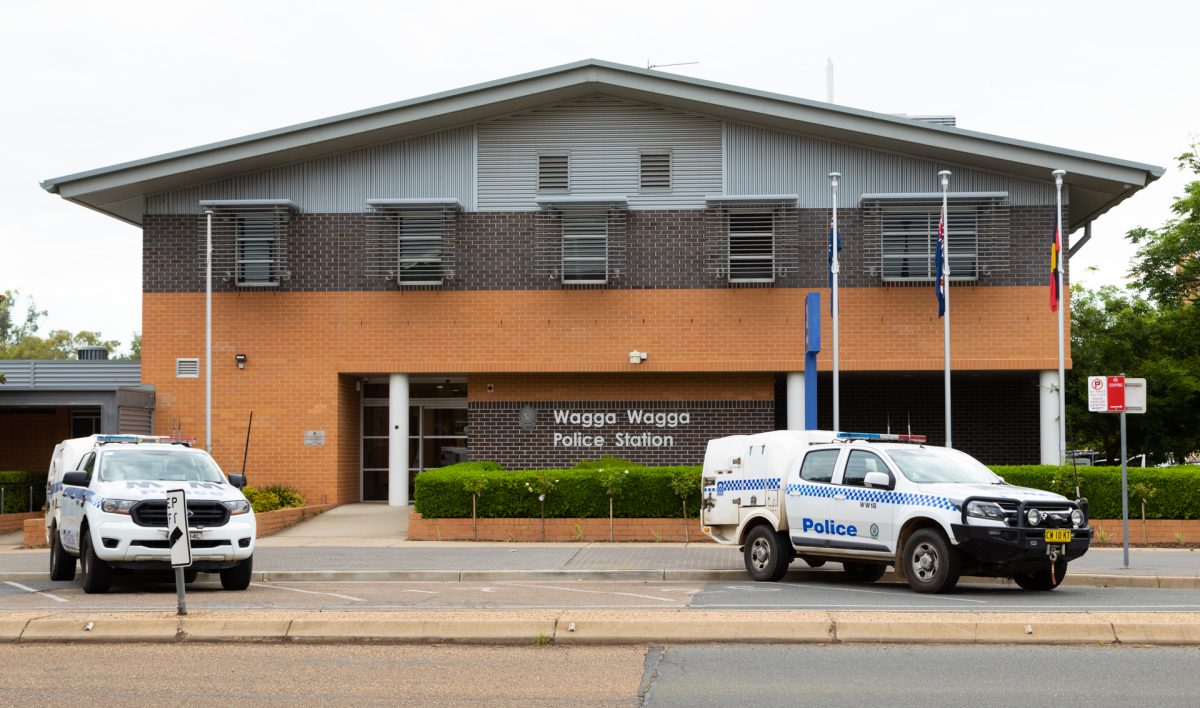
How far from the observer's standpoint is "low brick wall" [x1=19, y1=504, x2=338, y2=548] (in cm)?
2412

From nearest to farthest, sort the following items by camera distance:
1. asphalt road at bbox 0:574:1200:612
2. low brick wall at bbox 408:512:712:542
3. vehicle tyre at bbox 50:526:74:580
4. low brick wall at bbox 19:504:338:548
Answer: asphalt road at bbox 0:574:1200:612, vehicle tyre at bbox 50:526:74:580, low brick wall at bbox 408:512:712:542, low brick wall at bbox 19:504:338:548

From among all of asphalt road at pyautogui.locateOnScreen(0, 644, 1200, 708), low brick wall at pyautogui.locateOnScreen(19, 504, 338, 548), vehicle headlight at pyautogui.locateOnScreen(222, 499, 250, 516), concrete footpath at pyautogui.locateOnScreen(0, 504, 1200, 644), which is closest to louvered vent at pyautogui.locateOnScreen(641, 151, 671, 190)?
low brick wall at pyautogui.locateOnScreen(19, 504, 338, 548)

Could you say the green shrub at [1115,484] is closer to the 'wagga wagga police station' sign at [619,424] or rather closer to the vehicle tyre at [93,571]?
the 'wagga wagga police station' sign at [619,424]

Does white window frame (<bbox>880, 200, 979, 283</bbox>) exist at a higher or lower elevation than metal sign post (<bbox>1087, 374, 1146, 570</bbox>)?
higher

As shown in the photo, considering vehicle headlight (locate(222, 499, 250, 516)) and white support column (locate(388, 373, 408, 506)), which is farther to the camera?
white support column (locate(388, 373, 408, 506))

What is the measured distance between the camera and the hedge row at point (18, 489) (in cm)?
3020

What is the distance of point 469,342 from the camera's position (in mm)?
29453

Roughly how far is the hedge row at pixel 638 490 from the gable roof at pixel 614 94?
7350 millimetres

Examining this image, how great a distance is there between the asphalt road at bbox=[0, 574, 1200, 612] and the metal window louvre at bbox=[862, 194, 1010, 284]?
1253 cm

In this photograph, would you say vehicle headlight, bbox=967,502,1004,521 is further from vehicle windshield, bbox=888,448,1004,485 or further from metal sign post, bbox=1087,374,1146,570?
metal sign post, bbox=1087,374,1146,570

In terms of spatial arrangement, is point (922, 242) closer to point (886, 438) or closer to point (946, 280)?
point (946, 280)

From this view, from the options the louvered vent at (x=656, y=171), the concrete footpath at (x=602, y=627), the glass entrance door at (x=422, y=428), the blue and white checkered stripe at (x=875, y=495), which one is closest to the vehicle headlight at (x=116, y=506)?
the concrete footpath at (x=602, y=627)

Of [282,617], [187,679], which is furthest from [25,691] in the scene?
[282,617]

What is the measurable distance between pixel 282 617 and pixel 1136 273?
34.9m
